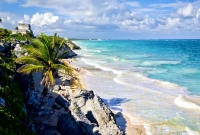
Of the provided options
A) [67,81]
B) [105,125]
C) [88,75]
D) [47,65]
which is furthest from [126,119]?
[88,75]

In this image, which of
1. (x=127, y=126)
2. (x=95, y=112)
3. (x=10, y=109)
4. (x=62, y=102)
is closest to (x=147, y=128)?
(x=127, y=126)

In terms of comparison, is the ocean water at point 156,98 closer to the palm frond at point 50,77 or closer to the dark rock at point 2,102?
the palm frond at point 50,77

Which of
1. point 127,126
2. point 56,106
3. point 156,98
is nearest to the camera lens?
point 56,106

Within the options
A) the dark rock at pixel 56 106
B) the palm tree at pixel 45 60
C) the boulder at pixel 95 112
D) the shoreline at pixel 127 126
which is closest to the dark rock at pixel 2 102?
the palm tree at pixel 45 60

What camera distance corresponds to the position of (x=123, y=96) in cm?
2516

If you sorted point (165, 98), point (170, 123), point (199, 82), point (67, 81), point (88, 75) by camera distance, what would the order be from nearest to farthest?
point (170, 123) → point (165, 98) → point (67, 81) → point (199, 82) → point (88, 75)

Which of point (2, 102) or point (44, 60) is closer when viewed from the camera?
point (2, 102)

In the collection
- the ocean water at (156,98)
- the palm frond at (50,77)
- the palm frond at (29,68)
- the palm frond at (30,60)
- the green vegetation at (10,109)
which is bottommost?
the ocean water at (156,98)

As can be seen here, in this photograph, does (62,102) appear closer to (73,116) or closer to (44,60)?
(73,116)

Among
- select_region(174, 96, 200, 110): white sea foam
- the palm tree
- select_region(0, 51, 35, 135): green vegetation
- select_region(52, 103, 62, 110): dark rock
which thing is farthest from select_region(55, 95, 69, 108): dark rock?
select_region(174, 96, 200, 110): white sea foam

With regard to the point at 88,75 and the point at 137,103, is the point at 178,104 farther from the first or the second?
the point at 88,75

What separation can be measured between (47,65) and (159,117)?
34.8 ft

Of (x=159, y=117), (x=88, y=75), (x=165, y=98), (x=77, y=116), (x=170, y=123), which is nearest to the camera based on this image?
(x=77, y=116)

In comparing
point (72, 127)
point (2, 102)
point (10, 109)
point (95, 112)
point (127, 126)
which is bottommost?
point (127, 126)
